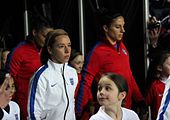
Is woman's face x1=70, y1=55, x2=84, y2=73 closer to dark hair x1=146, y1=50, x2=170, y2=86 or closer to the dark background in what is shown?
the dark background

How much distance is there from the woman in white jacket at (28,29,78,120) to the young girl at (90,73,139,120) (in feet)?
1.72

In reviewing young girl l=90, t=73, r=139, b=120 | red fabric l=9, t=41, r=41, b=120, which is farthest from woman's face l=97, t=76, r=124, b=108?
red fabric l=9, t=41, r=41, b=120

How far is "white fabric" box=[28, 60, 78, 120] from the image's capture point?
4.98 metres

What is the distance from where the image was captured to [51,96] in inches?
198

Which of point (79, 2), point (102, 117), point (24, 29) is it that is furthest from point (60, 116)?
point (24, 29)

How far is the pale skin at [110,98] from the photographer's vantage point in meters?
4.56

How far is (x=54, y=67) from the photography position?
511 cm

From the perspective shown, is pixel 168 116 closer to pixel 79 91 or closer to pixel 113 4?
pixel 79 91

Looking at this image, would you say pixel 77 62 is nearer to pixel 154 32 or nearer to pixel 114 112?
pixel 154 32

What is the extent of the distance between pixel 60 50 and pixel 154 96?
1.31 m

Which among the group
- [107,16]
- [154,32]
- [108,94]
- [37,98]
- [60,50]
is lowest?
[37,98]

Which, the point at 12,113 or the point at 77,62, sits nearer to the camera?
the point at 12,113

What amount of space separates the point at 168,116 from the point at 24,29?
15.9 ft

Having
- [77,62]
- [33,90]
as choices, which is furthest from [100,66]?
[77,62]
